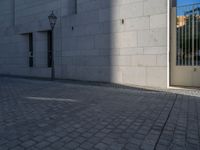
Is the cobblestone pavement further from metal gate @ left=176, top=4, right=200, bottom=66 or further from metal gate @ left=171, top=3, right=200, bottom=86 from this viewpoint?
metal gate @ left=176, top=4, right=200, bottom=66

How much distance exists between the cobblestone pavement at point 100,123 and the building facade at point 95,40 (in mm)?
3237

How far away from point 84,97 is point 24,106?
214 centimetres

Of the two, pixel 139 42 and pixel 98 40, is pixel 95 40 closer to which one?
pixel 98 40

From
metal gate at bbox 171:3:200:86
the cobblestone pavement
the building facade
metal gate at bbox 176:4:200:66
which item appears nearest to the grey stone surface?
the building facade

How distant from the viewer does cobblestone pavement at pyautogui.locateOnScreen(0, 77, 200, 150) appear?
3.81 m

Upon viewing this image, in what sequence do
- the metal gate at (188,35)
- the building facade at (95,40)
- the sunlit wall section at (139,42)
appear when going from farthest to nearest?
the building facade at (95,40), the sunlit wall section at (139,42), the metal gate at (188,35)

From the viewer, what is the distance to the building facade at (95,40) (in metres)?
10.2

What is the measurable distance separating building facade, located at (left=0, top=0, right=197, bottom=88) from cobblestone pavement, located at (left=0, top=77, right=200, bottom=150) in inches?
127

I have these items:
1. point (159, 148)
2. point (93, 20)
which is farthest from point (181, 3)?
point (159, 148)

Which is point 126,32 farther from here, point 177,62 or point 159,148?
point 159,148

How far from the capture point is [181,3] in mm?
10062

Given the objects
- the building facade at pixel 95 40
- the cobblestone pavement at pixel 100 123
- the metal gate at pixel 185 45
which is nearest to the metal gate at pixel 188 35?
the metal gate at pixel 185 45

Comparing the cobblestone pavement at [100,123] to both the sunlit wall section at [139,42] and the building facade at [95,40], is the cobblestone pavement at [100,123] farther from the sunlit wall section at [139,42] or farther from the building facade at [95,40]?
the building facade at [95,40]

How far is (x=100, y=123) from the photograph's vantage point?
193 inches
